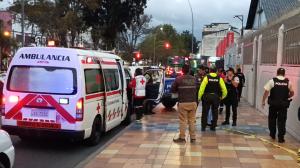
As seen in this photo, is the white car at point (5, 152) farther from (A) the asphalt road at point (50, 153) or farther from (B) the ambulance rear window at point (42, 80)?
(B) the ambulance rear window at point (42, 80)

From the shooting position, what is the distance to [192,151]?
33.3 ft

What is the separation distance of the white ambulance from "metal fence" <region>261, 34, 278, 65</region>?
23.6 ft

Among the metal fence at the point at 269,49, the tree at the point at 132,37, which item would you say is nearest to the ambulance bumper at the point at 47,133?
the metal fence at the point at 269,49

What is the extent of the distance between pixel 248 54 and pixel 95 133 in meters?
15.6

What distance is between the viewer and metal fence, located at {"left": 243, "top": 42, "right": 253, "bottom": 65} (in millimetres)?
23859

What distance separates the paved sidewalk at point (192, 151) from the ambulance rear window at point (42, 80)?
1513mm

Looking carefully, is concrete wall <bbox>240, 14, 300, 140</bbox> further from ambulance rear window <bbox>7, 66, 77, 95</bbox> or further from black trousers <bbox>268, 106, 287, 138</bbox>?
ambulance rear window <bbox>7, 66, 77, 95</bbox>

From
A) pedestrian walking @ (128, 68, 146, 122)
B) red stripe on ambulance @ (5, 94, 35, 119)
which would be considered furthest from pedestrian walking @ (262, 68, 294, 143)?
pedestrian walking @ (128, 68, 146, 122)

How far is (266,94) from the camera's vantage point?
447 inches

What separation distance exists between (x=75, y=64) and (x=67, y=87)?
0.49 m

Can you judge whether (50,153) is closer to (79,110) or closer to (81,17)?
(79,110)

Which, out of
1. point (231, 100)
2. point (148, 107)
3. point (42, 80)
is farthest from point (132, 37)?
point (42, 80)

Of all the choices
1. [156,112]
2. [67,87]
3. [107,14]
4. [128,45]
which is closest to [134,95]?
[156,112]

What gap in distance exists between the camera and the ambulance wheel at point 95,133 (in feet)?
36.1
